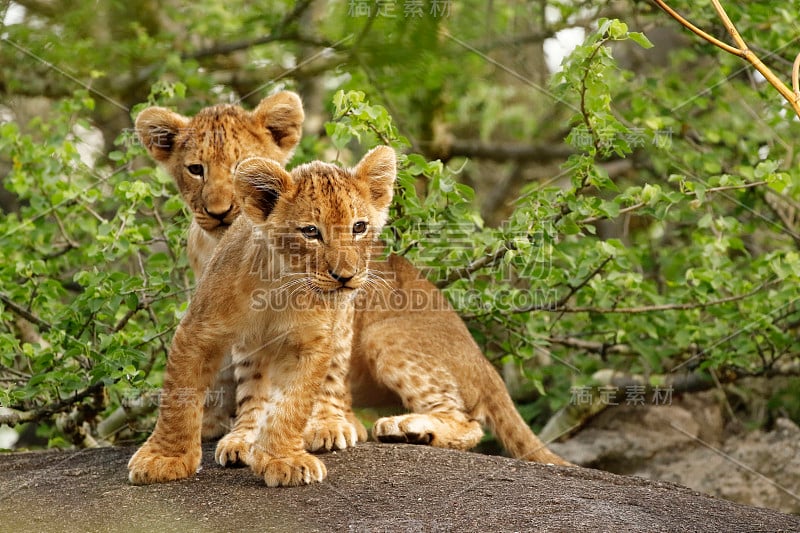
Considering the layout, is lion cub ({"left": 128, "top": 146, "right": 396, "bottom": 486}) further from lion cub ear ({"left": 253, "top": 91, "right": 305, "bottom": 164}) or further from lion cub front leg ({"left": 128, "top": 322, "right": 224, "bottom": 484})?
lion cub ear ({"left": 253, "top": 91, "right": 305, "bottom": 164})

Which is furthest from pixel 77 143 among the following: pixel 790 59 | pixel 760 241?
pixel 760 241

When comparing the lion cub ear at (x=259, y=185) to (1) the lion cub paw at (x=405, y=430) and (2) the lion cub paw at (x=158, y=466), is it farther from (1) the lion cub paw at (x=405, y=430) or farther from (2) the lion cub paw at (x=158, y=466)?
(1) the lion cub paw at (x=405, y=430)

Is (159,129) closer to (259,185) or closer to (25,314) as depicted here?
(25,314)

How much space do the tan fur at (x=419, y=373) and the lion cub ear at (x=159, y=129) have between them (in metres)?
0.27

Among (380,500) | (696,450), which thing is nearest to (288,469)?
(380,500)

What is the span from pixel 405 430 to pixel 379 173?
150 centimetres

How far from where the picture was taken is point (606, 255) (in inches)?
243

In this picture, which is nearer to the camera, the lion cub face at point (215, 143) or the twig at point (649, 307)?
the lion cub face at point (215, 143)

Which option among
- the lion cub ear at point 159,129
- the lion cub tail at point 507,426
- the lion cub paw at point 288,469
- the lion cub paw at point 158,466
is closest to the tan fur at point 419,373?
the lion cub tail at point 507,426

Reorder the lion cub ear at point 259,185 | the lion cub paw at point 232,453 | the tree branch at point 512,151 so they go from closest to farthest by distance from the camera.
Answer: the lion cub ear at point 259,185, the lion cub paw at point 232,453, the tree branch at point 512,151

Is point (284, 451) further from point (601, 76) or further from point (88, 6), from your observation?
point (601, 76)

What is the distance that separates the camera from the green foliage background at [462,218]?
→ 18.6ft

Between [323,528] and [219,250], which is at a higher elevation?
[219,250]

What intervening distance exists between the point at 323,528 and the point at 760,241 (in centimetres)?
614
